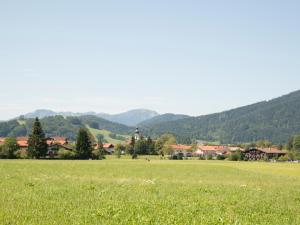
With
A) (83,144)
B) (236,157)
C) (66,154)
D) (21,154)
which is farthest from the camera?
(236,157)

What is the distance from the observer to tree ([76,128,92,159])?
436 feet

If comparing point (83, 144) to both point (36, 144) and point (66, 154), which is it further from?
point (36, 144)

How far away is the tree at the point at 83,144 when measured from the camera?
5226 inches

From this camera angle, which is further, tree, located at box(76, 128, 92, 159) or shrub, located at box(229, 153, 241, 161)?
shrub, located at box(229, 153, 241, 161)

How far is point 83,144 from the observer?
439ft

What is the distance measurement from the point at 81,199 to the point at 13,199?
10.9 ft

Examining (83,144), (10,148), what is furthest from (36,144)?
(83,144)

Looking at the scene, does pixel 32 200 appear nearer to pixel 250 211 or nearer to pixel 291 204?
pixel 250 211

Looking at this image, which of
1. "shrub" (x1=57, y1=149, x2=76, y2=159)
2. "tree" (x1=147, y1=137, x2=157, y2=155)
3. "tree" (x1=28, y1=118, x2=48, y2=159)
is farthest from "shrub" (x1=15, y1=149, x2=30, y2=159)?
"tree" (x1=147, y1=137, x2=157, y2=155)

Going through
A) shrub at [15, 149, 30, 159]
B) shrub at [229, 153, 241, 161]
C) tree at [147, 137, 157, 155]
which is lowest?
shrub at [15, 149, 30, 159]

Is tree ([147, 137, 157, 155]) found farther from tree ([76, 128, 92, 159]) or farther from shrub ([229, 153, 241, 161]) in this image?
tree ([76, 128, 92, 159])

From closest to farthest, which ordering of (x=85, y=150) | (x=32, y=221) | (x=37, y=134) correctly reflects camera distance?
(x=32, y=221) → (x=37, y=134) → (x=85, y=150)

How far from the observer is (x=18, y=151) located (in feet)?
405

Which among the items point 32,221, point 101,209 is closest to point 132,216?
point 101,209
